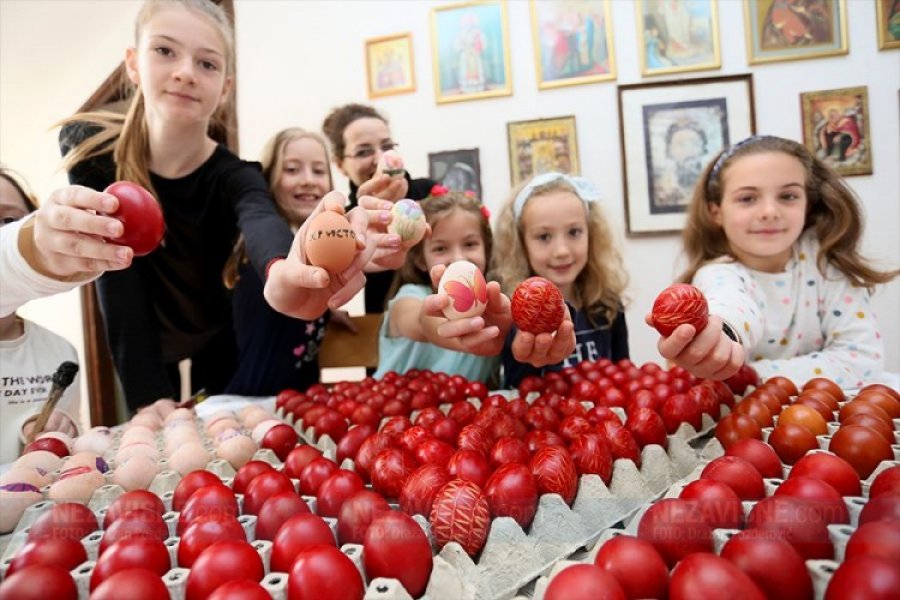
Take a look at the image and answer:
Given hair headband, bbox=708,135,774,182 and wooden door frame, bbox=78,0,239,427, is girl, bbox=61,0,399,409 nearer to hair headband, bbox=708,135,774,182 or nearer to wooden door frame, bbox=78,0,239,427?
wooden door frame, bbox=78,0,239,427

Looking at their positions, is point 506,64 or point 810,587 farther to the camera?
point 506,64

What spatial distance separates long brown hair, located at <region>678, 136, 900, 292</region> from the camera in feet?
3.81

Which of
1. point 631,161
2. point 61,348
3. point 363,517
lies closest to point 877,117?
point 631,161

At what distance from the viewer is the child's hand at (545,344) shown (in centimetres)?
79

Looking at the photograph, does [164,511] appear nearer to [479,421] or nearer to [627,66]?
[479,421]

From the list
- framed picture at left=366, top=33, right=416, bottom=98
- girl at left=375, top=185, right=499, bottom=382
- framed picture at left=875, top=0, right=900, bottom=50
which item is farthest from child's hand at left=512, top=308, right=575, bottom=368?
framed picture at left=875, top=0, right=900, bottom=50

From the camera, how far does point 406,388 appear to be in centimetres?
95

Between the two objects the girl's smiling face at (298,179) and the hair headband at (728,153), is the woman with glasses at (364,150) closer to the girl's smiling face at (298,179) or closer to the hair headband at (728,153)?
the girl's smiling face at (298,179)

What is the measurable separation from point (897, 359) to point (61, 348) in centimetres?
236

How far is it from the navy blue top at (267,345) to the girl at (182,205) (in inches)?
3.6

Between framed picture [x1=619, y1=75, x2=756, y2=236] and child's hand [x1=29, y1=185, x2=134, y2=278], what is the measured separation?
187 cm

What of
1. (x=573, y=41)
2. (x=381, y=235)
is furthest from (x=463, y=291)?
(x=573, y=41)

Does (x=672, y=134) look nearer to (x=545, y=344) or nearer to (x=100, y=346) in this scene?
(x=545, y=344)

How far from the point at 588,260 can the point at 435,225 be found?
440mm
